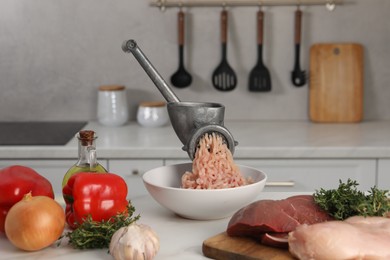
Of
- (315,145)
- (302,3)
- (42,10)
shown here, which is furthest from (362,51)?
(42,10)

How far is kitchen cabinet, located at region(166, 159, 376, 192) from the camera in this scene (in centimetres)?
278

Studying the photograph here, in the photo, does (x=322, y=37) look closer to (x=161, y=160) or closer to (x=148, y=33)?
(x=148, y=33)

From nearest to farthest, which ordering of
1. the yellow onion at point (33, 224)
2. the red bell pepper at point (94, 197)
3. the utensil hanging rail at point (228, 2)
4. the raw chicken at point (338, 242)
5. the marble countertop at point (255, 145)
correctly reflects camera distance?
1. the raw chicken at point (338, 242)
2. the yellow onion at point (33, 224)
3. the red bell pepper at point (94, 197)
4. the marble countertop at point (255, 145)
5. the utensil hanging rail at point (228, 2)

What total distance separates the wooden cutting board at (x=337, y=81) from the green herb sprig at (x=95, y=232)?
2.05 metres

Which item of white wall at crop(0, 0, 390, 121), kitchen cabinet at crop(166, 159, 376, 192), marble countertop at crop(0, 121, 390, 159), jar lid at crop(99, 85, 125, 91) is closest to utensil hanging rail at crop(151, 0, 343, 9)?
white wall at crop(0, 0, 390, 121)

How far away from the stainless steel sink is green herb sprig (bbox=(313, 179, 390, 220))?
153cm

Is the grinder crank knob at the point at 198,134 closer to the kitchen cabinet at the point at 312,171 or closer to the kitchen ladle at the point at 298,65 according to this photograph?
the kitchen cabinet at the point at 312,171

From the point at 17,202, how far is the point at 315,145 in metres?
1.54

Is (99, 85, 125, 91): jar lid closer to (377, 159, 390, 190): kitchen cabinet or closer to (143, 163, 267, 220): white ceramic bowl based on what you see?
(377, 159, 390, 190): kitchen cabinet

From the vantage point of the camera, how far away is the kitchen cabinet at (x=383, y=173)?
277 centimetres

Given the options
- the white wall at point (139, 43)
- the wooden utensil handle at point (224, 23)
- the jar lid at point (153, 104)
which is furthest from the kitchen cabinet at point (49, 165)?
the wooden utensil handle at point (224, 23)

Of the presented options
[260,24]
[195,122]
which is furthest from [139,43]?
[195,122]

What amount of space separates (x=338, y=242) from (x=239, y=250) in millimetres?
200

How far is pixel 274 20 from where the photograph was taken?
336 centimetres
